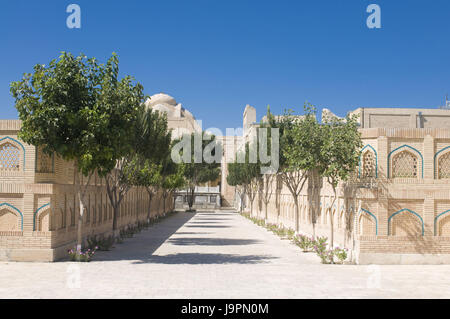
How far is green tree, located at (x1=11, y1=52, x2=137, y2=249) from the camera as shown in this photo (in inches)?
563

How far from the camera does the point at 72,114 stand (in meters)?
14.4

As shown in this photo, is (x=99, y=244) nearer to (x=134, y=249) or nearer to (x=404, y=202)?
(x=134, y=249)

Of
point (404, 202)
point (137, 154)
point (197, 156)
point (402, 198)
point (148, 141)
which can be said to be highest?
point (197, 156)

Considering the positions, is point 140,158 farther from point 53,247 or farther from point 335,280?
point 335,280

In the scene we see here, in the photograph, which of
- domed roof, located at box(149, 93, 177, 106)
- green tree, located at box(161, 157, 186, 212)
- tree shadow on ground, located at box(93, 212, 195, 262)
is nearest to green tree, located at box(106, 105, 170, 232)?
tree shadow on ground, located at box(93, 212, 195, 262)

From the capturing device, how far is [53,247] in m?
15.0

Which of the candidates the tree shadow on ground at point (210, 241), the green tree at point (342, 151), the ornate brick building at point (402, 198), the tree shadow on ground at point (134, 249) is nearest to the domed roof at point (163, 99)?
the tree shadow on ground at point (134, 249)

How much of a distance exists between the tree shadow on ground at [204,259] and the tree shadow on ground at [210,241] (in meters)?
4.11

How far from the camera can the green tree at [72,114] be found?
14.3 metres

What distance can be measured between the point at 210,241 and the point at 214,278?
10.5m

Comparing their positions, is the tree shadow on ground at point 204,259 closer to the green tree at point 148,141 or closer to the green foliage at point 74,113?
the green foliage at point 74,113

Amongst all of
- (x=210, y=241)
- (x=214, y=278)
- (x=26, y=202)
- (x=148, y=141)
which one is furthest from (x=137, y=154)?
(x=214, y=278)

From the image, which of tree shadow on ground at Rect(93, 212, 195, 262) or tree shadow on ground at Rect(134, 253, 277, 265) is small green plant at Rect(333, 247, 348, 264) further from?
tree shadow on ground at Rect(93, 212, 195, 262)
